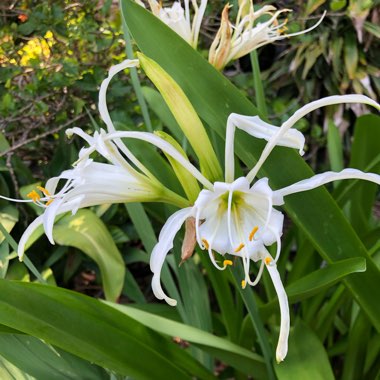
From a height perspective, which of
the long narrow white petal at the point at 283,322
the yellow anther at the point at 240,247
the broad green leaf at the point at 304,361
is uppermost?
the yellow anther at the point at 240,247

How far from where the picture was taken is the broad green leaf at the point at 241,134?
841 mm

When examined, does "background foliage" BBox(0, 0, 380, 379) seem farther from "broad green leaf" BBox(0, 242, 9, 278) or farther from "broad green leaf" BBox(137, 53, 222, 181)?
"broad green leaf" BBox(137, 53, 222, 181)

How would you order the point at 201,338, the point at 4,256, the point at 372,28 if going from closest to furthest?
the point at 201,338 < the point at 4,256 < the point at 372,28

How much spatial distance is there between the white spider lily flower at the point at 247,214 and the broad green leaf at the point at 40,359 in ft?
1.09

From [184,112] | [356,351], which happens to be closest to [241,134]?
[184,112]

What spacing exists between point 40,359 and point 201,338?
27 cm

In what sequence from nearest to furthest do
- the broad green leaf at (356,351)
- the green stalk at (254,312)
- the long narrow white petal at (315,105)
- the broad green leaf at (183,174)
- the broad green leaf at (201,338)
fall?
the long narrow white petal at (315,105)
the broad green leaf at (183,174)
the green stalk at (254,312)
the broad green leaf at (201,338)
the broad green leaf at (356,351)

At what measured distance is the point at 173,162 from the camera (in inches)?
27.3

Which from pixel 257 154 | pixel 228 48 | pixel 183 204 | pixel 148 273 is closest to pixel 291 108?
pixel 148 273

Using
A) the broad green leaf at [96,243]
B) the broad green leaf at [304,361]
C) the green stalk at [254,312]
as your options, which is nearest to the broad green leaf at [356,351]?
the broad green leaf at [304,361]

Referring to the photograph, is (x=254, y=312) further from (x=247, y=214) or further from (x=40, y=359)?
(x=40, y=359)

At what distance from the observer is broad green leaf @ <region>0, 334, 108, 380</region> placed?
0.84 metres

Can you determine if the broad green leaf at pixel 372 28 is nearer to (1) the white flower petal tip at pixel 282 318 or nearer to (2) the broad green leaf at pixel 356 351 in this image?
(2) the broad green leaf at pixel 356 351

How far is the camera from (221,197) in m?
0.65
